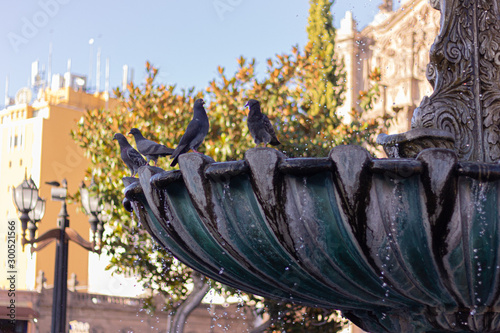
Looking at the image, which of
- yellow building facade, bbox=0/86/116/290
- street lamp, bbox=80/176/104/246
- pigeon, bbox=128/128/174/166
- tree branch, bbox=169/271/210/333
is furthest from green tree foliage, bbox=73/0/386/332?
yellow building facade, bbox=0/86/116/290

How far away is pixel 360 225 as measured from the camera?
3.21 meters

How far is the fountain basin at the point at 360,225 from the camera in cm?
314

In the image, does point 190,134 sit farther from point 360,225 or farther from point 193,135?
point 360,225

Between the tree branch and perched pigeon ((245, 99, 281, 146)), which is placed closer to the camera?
perched pigeon ((245, 99, 281, 146))

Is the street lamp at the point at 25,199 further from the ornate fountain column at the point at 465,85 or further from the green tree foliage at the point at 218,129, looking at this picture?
the ornate fountain column at the point at 465,85

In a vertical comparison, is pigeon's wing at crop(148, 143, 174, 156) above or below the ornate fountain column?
below

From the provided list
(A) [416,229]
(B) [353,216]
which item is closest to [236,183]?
(B) [353,216]

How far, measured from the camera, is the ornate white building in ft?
83.3

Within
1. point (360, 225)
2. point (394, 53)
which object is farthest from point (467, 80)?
point (394, 53)

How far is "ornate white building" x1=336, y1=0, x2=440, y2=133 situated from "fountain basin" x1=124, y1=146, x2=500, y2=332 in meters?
21.6

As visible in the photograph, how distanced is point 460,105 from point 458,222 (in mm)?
1384

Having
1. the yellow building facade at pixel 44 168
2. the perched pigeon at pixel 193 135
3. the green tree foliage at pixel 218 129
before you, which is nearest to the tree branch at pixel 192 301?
the green tree foliage at pixel 218 129

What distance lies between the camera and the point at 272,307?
12.6 metres

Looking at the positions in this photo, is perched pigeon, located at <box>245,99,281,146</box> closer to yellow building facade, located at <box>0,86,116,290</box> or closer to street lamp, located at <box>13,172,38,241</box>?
street lamp, located at <box>13,172,38,241</box>
